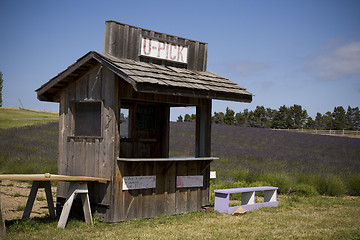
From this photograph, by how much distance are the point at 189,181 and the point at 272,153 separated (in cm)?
1160

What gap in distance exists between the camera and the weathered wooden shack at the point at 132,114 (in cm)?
820

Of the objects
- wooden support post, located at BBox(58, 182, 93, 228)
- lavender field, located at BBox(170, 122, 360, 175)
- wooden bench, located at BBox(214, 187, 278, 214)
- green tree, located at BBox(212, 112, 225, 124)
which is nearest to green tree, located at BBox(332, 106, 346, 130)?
green tree, located at BBox(212, 112, 225, 124)

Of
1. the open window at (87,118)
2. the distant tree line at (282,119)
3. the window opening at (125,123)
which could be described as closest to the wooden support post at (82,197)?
the open window at (87,118)

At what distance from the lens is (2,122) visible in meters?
38.4

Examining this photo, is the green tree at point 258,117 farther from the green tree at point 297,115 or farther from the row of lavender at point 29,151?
the row of lavender at point 29,151

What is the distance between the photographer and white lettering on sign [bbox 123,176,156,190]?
27.2ft

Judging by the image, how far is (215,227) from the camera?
8141 mm

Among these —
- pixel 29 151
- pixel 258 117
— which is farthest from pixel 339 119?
pixel 29 151

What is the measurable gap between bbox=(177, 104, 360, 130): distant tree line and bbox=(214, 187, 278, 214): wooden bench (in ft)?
198

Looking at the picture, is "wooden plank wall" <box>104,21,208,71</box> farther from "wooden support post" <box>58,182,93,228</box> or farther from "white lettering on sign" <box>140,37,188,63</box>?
"wooden support post" <box>58,182,93,228</box>

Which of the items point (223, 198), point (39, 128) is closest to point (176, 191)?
point (223, 198)

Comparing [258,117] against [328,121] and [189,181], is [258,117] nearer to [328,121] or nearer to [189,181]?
[328,121]

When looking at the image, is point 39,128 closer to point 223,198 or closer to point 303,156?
point 303,156

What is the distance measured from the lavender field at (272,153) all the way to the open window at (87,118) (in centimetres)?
783
